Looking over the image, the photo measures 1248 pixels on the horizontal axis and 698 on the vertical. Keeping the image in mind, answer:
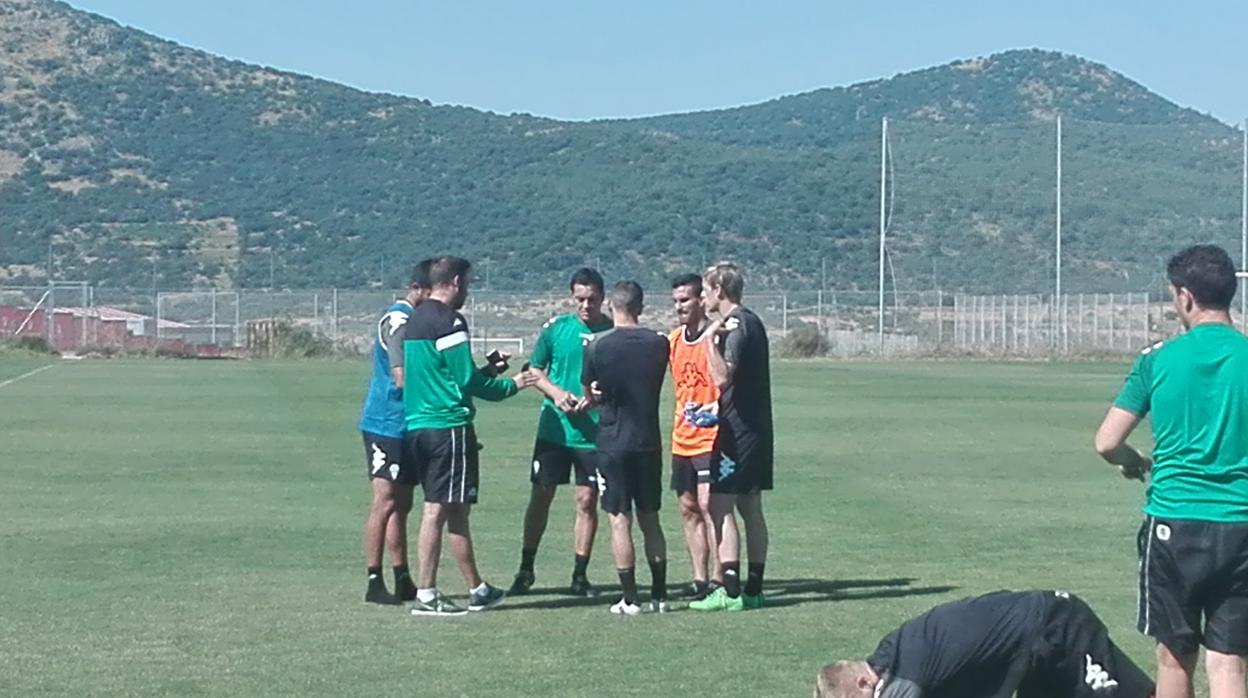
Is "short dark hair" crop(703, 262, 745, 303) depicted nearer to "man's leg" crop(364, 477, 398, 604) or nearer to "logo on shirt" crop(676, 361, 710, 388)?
"logo on shirt" crop(676, 361, 710, 388)

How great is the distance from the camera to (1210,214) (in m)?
64.2

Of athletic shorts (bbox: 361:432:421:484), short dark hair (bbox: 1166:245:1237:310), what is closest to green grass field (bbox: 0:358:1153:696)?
athletic shorts (bbox: 361:432:421:484)

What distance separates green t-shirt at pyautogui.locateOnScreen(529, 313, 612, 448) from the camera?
12.2 m

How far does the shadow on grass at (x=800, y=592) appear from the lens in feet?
39.4

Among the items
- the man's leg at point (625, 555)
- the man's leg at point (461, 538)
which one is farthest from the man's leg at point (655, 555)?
the man's leg at point (461, 538)

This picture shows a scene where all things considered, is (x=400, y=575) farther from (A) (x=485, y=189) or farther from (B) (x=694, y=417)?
(A) (x=485, y=189)

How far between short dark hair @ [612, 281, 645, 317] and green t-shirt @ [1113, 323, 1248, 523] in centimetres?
461

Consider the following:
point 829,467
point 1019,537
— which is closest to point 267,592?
point 1019,537

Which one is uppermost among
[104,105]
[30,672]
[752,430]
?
[104,105]

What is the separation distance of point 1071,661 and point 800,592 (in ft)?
17.9

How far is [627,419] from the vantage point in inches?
457

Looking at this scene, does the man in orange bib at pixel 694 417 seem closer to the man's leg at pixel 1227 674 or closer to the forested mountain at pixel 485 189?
the man's leg at pixel 1227 674

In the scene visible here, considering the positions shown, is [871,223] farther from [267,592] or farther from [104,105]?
[267,592]

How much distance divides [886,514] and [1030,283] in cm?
5077
